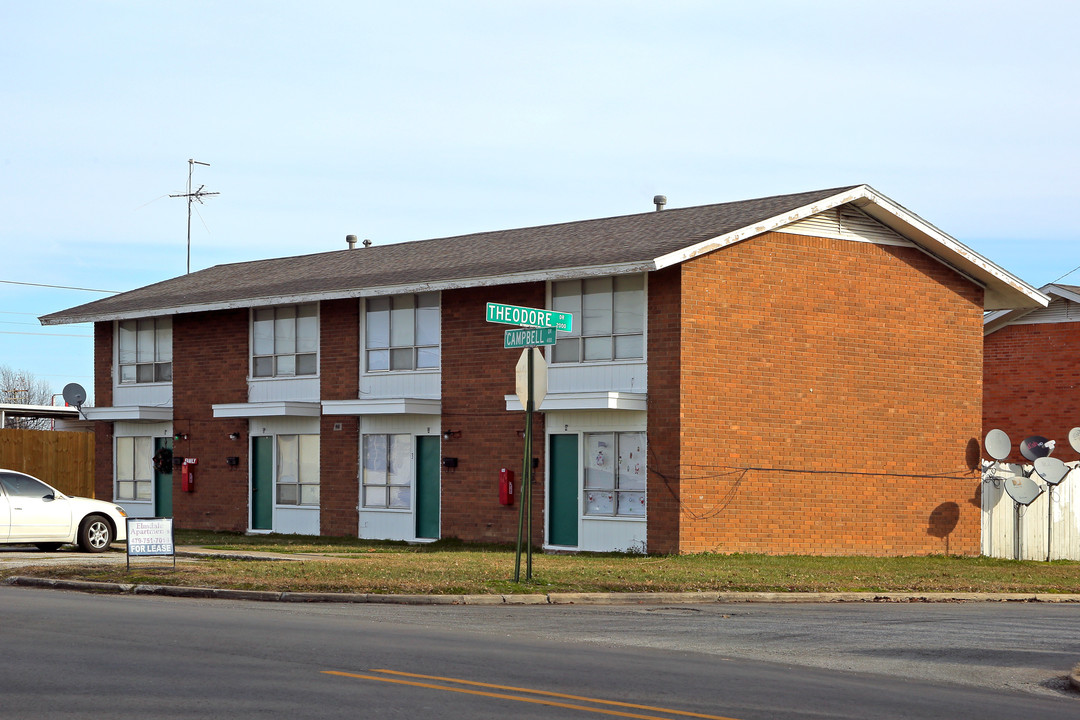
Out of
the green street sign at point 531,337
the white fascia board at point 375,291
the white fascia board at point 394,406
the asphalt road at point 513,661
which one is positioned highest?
the white fascia board at point 375,291

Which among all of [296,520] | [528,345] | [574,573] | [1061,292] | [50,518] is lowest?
[296,520]

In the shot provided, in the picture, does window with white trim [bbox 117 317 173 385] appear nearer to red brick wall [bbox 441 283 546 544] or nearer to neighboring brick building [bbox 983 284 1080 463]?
red brick wall [bbox 441 283 546 544]

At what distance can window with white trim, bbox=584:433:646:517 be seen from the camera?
972 inches

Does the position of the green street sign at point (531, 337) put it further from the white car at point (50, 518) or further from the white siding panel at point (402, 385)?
the white siding panel at point (402, 385)

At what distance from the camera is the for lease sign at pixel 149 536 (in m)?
19.1

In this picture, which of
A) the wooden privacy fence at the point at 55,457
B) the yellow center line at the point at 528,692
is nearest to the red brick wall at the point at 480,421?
the wooden privacy fence at the point at 55,457

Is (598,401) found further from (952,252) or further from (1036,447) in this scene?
(1036,447)

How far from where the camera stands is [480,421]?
26641 mm

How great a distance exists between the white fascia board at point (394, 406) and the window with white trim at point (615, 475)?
11.6 ft

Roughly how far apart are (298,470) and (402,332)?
433 centimetres

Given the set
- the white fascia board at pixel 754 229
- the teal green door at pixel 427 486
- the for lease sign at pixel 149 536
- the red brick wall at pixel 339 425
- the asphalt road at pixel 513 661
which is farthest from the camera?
the red brick wall at pixel 339 425

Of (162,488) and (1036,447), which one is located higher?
(1036,447)

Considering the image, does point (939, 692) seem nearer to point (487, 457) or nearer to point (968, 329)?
point (487, 457)

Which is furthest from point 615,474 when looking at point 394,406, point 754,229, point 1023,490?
point 1023,490
